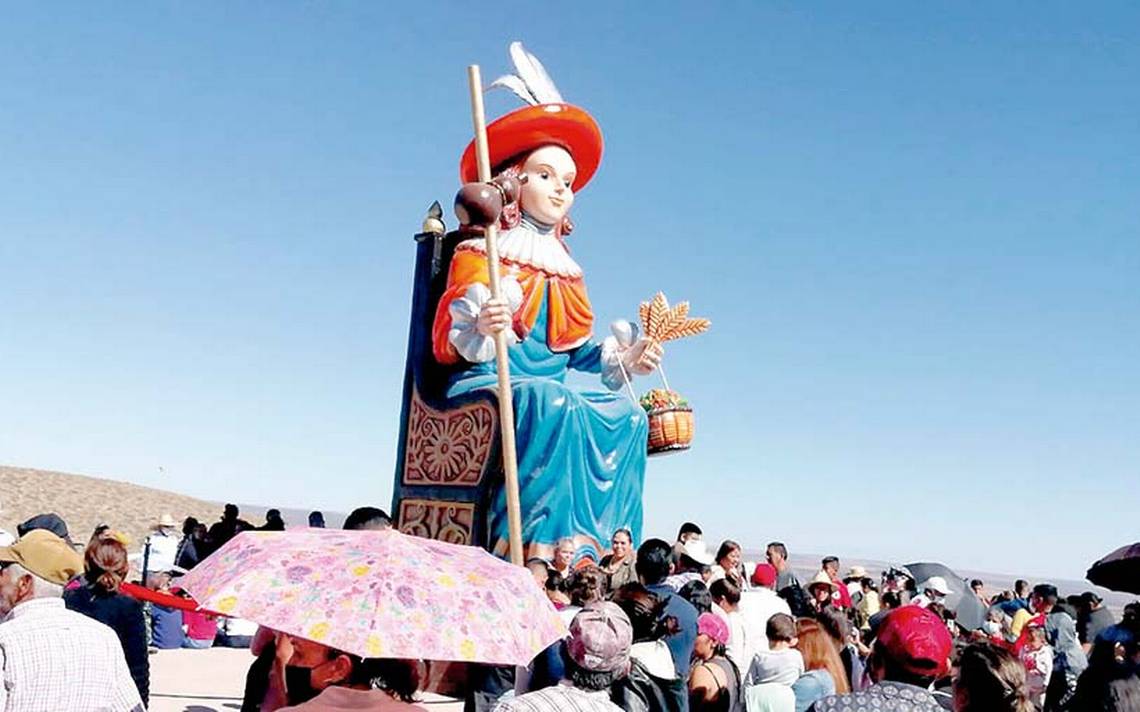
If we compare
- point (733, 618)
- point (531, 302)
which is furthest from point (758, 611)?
point (531, 302)

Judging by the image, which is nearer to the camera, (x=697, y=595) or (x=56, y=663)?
(x=56, y=663)

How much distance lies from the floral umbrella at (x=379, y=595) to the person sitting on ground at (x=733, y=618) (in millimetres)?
2618

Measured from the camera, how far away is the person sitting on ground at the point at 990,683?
305 centimetres

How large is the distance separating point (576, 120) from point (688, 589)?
6.37 meters

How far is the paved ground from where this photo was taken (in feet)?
25.8

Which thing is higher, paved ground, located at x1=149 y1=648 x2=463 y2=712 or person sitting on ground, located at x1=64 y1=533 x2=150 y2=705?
person sitting on ground, located at x1=64 y1=533 x2=150 y2=705

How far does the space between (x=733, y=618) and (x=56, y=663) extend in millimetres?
3396

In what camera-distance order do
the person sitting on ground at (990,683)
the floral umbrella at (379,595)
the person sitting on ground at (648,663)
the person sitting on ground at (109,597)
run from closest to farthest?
1. the floral umbrella at (379,595)
2. the person sitting on ground at (990,683)
3. the person sitting on ground at (648,663)
4. the person sitting on ground at (109,597)

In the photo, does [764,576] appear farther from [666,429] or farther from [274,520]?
[274,520]

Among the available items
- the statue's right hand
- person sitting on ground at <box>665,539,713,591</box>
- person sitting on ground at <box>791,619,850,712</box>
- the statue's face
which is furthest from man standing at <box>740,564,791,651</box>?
the statue's face

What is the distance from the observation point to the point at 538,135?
11.0 m

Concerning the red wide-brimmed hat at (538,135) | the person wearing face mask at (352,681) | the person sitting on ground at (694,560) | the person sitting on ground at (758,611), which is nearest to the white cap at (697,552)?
the person sitting on ground at (694,560)

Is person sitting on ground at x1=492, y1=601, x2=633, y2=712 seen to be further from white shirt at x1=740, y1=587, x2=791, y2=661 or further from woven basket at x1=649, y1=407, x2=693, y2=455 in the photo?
→ woven basket at x1=649, y1=407, x2=693, y2=455

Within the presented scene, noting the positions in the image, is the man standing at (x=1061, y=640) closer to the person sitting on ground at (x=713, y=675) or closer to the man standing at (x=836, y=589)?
the man standing at (x=836, y=589)
